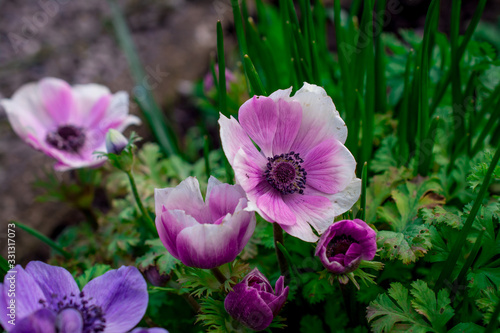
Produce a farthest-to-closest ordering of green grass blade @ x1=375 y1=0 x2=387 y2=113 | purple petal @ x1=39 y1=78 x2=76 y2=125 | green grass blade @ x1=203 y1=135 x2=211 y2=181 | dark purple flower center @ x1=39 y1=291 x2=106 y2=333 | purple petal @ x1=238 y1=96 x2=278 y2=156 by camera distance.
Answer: purple petal @ x1=39 y1=78 x2=76 y2=125 < green grass blade @ x1=375 y1=0 x2=387 y2=113 < green grass blade @ x1=203 y1=135 x2=211 y2=181 < purple petal @ x1=238 y1=96 x2=278 y2=156 < dark purple flower center @ x1=39 y1=291 x2=106 y2=333

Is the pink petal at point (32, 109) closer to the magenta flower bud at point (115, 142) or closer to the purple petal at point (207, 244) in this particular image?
Answer: the magenta flower bud at point (115, 142)

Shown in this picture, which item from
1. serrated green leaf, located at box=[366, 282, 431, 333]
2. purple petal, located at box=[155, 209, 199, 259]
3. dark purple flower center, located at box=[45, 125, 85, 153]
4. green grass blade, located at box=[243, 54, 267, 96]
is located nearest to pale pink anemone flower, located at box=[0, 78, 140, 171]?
dark purple flower center, located at box=[45, 125, 85, 153]

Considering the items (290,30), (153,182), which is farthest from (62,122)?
(290,30)

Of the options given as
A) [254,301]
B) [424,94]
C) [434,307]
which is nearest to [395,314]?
[434,307]

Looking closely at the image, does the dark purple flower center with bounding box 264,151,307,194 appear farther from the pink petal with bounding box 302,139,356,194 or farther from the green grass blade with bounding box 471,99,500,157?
the green grass blade with bounding box 471,99,500,157

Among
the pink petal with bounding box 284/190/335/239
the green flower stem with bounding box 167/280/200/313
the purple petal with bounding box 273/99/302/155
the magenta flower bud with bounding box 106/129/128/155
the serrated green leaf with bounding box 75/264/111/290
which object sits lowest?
the green flower stem with bounding box 167/280/200/313

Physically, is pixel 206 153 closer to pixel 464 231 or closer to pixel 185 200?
pixel 185 200
